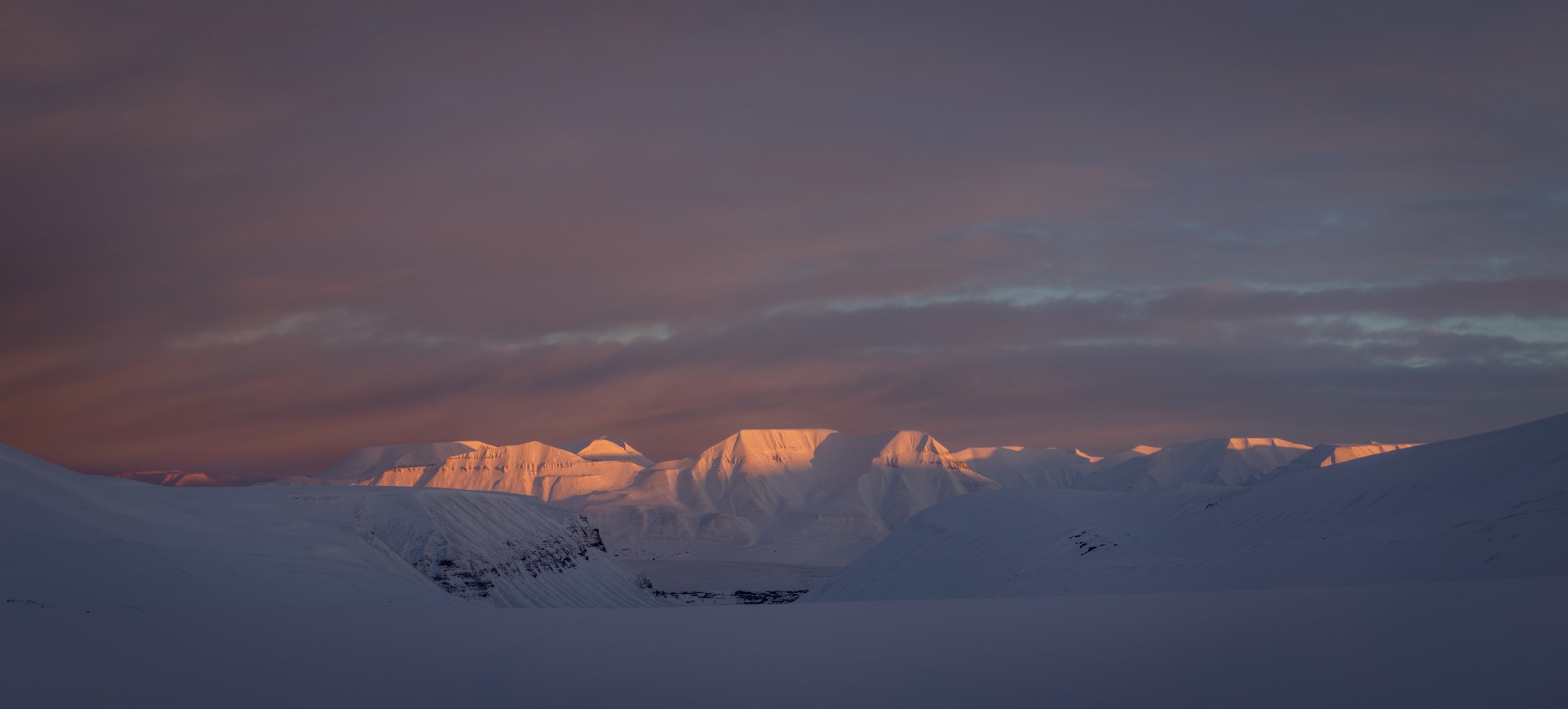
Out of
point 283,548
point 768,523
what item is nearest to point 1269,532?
point 283,548

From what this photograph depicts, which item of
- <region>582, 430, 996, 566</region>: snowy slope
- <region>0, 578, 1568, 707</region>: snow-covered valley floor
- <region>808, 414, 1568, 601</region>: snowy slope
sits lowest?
<region>582, 430, 996, 566</region>: snowy slope

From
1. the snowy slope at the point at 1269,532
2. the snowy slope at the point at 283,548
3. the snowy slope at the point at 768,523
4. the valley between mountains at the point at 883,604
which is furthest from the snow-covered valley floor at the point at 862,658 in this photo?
the snowy slope at the point at 768,523

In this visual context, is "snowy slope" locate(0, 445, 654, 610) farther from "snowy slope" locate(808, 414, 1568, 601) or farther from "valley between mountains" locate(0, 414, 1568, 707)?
"snowy slope" locate(808, 414, 1568, 601)

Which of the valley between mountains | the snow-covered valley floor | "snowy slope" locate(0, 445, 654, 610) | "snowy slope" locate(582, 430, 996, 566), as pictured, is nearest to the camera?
the snow-covered valley floor

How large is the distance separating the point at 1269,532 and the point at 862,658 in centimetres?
3566

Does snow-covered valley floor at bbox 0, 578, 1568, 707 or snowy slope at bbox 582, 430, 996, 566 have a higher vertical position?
snow-covered valley floor at bbox 0, 578, 1568, 707

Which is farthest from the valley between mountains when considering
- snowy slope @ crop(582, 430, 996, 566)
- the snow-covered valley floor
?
snowy slope @ crop(582, 430, 996, 566)

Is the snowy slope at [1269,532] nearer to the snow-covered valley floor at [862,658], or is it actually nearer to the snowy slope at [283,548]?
the snow-covered valley floor at [862,658]

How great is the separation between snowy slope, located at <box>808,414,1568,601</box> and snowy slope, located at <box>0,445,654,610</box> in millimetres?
19702

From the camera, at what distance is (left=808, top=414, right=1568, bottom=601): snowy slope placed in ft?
99.9

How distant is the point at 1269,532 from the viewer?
44.1 meters

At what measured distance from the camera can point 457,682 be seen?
43.5 feet

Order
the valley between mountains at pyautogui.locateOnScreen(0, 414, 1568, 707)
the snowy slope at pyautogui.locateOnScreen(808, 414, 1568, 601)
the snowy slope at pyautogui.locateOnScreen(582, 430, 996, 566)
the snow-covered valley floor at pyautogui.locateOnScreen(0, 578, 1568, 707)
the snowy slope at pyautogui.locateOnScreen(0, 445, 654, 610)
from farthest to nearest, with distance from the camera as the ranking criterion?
1. the snowy slope at pyautogui.locateOnScreen(582, 430, 996, 566)
2. the snowy slope at pyautogui.locateOnScreen(808, 414, 1568, 601)
3. the snowy slope at pyautogui.locateOnScreen(0, 445, 654, 610)
4. the valley between mountains at pyautogui.locateOnScreen(0, 414, 1568, 707)
5. the snow-covered valley floor at pyautogui.locateOnScreen(0, 578, 1568, 707)

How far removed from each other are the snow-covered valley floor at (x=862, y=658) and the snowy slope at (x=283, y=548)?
8786mm
